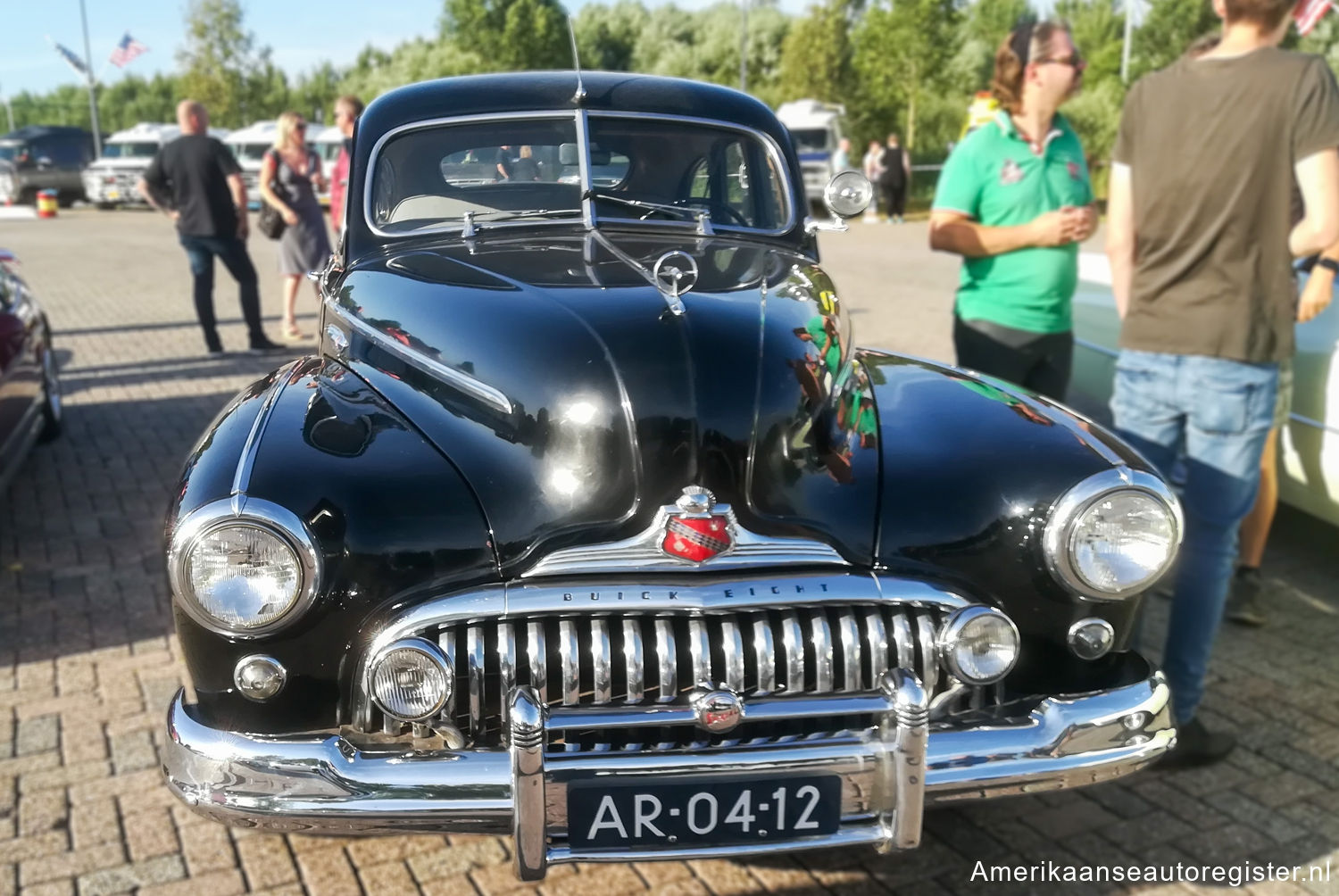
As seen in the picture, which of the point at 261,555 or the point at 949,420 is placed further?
the point at 949,420

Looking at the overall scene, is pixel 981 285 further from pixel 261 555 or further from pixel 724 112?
pixel 261 555

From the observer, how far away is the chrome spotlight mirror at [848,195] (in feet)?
12.6

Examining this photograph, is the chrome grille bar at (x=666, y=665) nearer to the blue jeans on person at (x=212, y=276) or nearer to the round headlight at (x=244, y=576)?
the round headlight at (x=244, y=576)

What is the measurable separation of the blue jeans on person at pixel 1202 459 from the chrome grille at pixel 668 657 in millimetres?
1319

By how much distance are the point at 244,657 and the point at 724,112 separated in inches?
103

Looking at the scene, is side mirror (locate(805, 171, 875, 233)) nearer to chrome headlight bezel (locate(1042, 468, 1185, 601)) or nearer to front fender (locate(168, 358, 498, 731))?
chrome headlight bezel (locate(1042, 468, 1185, 601))

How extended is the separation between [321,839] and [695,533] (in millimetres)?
1423

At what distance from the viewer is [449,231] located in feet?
11.8

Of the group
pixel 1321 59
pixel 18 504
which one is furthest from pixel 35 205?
pixel 1321 59

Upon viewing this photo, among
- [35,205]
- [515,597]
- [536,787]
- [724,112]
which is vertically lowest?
[35,205]

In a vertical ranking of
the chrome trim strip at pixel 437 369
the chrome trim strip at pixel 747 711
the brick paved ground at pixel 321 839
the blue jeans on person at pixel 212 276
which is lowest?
the brick paved ground at pixel 321 839

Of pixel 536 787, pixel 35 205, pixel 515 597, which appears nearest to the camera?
pixel 536 787

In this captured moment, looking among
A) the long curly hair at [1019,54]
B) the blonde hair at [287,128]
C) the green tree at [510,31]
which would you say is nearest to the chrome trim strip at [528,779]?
the long curly hair at [1019,54]

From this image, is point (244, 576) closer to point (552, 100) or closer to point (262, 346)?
point (552, 100)
